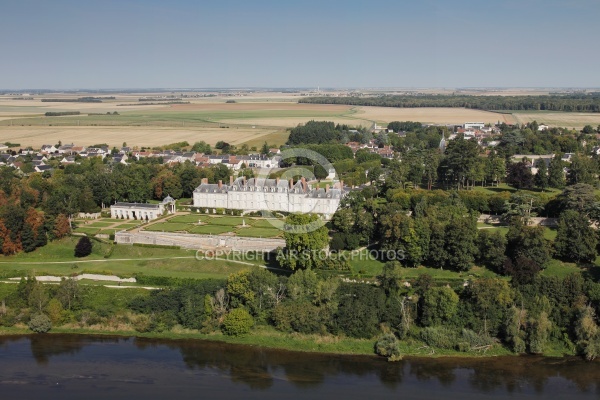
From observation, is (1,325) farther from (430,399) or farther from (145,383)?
(430,399)

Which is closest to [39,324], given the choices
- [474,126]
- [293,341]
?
[293,341]

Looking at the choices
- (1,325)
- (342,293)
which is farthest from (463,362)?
(1,325)

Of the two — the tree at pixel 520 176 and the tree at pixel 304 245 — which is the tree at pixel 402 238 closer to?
the tree at pixel 304 245

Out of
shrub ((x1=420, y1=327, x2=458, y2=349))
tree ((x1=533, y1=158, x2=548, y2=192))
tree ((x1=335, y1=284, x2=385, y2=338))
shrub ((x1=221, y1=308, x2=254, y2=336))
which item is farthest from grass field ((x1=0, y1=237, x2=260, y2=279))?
tree ((x1=533, y1=158, x2=548, y2=192))

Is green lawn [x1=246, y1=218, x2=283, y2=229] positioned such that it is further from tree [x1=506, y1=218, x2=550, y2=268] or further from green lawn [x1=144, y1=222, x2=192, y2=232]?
tree [x1=506, y1=218, x2=550, y2=268]

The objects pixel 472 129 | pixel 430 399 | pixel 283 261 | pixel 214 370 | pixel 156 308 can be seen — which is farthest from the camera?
pixel 472 129

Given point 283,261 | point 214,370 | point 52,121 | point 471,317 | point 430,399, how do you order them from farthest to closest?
point 52,121 < point 283,261 < point 471,317 < point 214,370 < point 430,399
